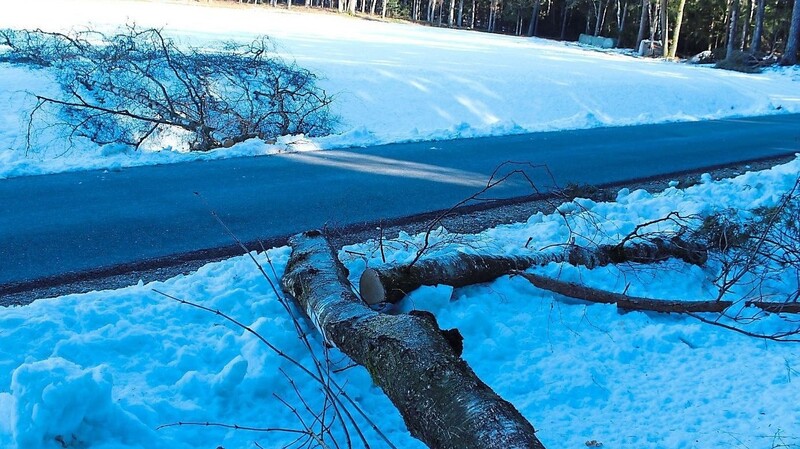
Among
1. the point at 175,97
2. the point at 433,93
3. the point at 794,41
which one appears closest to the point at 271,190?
the point at 175,97

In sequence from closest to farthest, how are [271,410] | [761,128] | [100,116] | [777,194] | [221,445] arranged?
[221,445] < [271,410] < [777,194] < [100,116] < [761,128]

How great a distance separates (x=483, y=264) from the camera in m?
5.25

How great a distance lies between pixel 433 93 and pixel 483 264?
16.2 metres

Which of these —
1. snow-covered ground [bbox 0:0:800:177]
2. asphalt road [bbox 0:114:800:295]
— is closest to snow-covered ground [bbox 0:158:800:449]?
Answer: asphalt road [bbox 0:114:800:295]

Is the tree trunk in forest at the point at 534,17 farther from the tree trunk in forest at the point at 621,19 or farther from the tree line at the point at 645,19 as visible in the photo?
the tree trunk in forest at the point at 621,19

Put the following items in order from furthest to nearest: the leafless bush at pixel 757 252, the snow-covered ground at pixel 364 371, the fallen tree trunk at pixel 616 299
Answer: the leafless bush at pixel 757 252, the fallen tree trunk at pixel 616 299, the snow-covered ground at pixel 364 371

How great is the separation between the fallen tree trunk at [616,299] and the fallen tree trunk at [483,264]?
11.0 inches

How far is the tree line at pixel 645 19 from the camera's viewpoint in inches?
1785

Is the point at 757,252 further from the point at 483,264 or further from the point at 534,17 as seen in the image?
the point at 534,17

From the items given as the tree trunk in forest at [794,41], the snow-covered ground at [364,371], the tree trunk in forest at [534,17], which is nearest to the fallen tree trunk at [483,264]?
the snow-covered ground at [364,371]

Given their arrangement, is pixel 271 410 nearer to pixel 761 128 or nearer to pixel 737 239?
pixel 737 239

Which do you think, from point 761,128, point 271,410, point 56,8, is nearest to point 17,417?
point 271,410

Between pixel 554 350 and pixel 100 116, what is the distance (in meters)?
12.3

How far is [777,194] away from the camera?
842 centimetres
